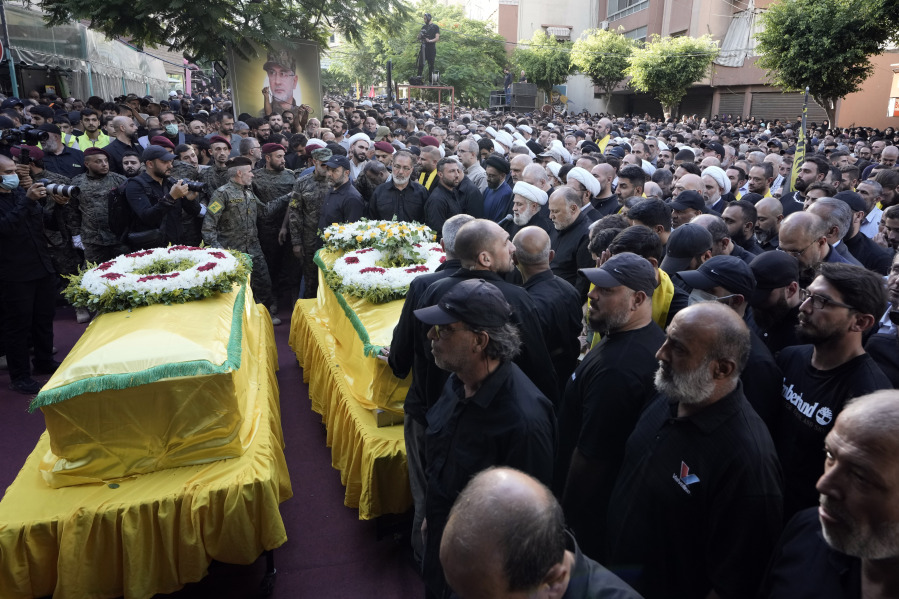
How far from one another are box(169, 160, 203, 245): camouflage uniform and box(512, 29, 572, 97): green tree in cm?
3186

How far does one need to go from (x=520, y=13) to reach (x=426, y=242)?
49.3 meters

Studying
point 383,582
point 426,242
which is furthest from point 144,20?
point 383,582

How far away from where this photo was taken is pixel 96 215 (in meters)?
7.11

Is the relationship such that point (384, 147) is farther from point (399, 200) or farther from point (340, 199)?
point (340, 199)

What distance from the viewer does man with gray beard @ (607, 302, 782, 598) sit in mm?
→ 1953

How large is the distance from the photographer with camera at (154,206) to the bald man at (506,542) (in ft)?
17.4

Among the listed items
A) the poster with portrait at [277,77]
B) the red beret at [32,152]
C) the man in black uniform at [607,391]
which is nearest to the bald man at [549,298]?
the man in black uniform at [607,391]

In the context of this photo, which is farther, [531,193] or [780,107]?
[780,107]

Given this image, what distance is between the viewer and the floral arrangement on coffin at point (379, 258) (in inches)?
179

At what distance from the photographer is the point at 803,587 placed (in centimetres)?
168

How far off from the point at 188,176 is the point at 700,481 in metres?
7.29

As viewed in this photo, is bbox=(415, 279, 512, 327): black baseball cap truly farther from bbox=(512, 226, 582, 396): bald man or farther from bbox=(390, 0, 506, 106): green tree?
bbox=(390, 0, 506, 106): green tree

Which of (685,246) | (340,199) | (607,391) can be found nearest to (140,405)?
(607,391)

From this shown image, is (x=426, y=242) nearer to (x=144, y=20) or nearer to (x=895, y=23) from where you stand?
(x=144, y=20)
